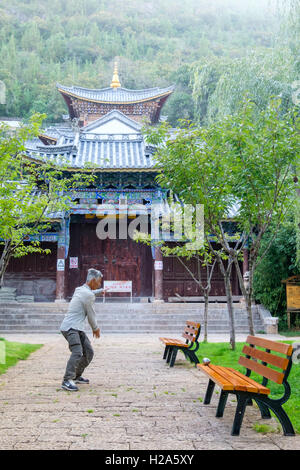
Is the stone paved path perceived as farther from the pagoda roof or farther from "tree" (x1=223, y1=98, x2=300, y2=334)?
the pagoda roof

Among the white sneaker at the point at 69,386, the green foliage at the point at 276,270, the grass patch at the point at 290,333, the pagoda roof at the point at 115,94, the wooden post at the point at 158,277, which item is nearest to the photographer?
the white sneaker at the point at 69,386

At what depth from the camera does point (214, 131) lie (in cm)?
682

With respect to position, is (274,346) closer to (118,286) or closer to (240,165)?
(240,165)

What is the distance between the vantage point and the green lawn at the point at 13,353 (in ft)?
23.3

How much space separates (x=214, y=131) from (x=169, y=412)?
4.35 metres

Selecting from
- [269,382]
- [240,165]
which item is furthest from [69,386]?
[240,165]

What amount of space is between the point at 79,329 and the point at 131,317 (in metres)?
8.75

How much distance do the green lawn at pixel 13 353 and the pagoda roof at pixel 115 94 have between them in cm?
1679

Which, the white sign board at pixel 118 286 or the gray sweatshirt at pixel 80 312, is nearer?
the gray sweatshirt at pixel 80 312

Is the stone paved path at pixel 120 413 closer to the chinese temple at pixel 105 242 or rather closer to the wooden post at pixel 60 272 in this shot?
the wooden post at pixel 60 272

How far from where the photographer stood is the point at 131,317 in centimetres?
1395

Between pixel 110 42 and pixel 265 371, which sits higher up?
pixel 110 42

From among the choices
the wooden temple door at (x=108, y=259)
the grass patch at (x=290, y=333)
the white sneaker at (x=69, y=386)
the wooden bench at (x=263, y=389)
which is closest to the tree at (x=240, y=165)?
the wooden bench at (x=263, y=389)
